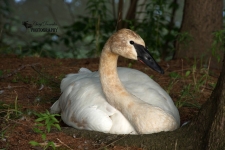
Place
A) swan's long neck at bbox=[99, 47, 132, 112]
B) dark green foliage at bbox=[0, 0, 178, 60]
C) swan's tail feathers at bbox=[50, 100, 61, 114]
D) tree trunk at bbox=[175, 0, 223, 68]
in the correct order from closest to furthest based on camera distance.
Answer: swan's long neck at bbox=[99, 47, 132, 112] < swan's tail feathers at bbox=[50, 100, 61, 114] < tree trunk at bbox=[175, 0, 223, 68] < dark green foliage at bbox=[0, 0, 178, 60]

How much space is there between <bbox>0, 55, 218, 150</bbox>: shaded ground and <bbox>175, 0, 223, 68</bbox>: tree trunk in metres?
0.32


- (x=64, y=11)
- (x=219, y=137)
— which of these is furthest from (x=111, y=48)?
(x=64, y=11)

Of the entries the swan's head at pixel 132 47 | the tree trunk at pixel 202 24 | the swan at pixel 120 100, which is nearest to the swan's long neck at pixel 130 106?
the swan at pixel 120 100

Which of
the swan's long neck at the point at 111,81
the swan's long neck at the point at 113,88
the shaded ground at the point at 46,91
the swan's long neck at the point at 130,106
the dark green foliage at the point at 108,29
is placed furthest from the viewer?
the dark green foliage at the point at 108,29

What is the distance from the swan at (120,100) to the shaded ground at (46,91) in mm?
353

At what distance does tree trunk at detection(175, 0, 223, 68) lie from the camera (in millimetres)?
8164

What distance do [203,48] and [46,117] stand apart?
437 cm

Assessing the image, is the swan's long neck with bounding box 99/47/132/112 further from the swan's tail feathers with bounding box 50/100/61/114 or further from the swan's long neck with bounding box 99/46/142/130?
the swan's tail feathers with bounding box 50/100/61/114

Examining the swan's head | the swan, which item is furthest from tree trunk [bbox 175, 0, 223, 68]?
the swan's head

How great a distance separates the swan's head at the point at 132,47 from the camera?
477cm

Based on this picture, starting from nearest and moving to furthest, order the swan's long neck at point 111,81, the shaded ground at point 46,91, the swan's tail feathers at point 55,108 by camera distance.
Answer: the shaded ground at point 46,91
the swan's long neck at point 111,81
the swan's tail feathers at point 55,108

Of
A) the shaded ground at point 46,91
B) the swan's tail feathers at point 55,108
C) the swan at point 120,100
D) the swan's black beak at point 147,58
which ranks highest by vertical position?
the swan's black beak at point 147,58

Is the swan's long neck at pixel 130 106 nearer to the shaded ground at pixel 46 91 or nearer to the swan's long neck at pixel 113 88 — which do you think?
the swan's long neck at pixel 113 88

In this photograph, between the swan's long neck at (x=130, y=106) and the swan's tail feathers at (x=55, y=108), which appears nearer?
the swan's long neck at (x=130, y=106)
